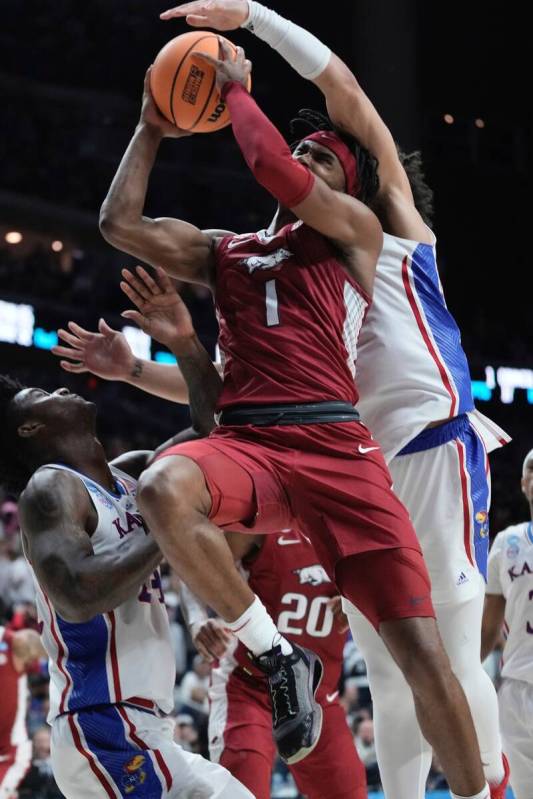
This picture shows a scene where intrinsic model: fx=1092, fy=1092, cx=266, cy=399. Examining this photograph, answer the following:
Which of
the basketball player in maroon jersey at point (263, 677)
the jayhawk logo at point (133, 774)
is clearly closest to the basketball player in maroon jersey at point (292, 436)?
the jayhawk logo at point (133, 774)

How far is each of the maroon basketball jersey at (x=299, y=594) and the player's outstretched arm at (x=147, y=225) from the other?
142 centimetres

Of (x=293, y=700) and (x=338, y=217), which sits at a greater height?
(x=338, y=217)

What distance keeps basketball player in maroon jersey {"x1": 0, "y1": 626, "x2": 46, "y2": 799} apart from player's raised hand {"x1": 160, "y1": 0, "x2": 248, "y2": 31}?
460cm

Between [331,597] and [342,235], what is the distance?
1.84 metres

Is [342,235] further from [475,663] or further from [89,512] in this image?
[475,663]

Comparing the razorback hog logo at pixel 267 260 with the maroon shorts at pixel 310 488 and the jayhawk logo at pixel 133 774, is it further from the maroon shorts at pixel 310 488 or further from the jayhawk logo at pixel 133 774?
the jayhawk logo at pixel 133 774

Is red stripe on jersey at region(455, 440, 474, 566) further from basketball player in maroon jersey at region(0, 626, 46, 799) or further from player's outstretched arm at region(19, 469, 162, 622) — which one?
basketball player in maroon jersey at region(0, 626, 46, 799)

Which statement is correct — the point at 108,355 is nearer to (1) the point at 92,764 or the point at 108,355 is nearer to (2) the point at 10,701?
(1) the point at 92,764

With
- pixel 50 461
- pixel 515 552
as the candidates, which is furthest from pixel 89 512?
pixel 515 552

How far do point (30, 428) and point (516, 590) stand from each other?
2.77 metres

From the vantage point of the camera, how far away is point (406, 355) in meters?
3.82

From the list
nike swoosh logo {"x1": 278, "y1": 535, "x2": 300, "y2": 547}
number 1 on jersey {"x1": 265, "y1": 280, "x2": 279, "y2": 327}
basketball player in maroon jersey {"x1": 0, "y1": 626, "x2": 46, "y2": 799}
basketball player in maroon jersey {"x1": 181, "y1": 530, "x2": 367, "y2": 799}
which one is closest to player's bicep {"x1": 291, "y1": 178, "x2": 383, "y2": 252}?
number 1 on jersey {"x1": 265, "y1": 280, "x2": 279, "y2": 327}

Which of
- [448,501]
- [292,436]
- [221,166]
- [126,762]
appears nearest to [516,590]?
[448,501]

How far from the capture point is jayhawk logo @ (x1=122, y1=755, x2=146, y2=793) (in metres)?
3.23
